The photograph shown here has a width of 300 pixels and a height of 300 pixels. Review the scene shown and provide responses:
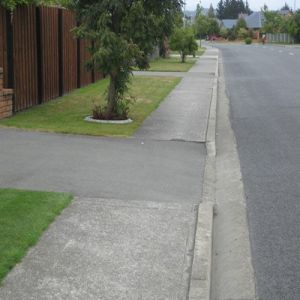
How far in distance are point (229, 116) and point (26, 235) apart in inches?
375

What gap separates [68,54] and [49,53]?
2069 millimetres

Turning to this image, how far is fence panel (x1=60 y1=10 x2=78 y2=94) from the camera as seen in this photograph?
614 inches

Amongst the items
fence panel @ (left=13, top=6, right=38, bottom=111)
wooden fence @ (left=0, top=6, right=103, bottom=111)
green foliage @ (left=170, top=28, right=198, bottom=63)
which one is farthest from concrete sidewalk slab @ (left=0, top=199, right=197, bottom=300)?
green foliage @ (left=170, top=28, right=198, bottom=63)

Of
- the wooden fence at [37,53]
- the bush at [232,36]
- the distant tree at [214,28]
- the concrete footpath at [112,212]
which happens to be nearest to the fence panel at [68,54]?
the wooden fence at [37,53]

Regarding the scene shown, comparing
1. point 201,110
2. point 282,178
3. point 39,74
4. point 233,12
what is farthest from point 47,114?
point 233,12

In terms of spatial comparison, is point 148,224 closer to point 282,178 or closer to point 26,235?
point 26,235

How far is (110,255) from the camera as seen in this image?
479 centimetres

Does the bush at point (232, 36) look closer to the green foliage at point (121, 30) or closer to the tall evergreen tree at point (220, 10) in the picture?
the tall evergreen tree at point (220, 10)

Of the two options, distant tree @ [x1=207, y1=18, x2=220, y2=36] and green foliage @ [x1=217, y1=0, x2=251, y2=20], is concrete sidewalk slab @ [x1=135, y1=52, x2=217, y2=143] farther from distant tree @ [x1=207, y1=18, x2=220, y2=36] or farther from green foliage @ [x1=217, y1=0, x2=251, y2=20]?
green foliage @ [x1=217, y1=0, x2=251, y2=20]

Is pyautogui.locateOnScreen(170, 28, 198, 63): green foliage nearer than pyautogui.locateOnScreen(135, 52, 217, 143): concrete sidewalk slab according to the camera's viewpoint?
No

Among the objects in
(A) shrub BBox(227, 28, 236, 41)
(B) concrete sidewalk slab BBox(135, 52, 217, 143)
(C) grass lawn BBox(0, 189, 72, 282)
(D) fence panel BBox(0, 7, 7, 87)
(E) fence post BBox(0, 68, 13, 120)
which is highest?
(A) shrub BBox(227, 28, 236, 41)

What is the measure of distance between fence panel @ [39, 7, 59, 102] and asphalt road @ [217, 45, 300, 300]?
4469 millimetres

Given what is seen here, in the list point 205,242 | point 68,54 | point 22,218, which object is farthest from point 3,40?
point 205,242

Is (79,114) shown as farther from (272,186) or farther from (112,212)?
(112,212)
